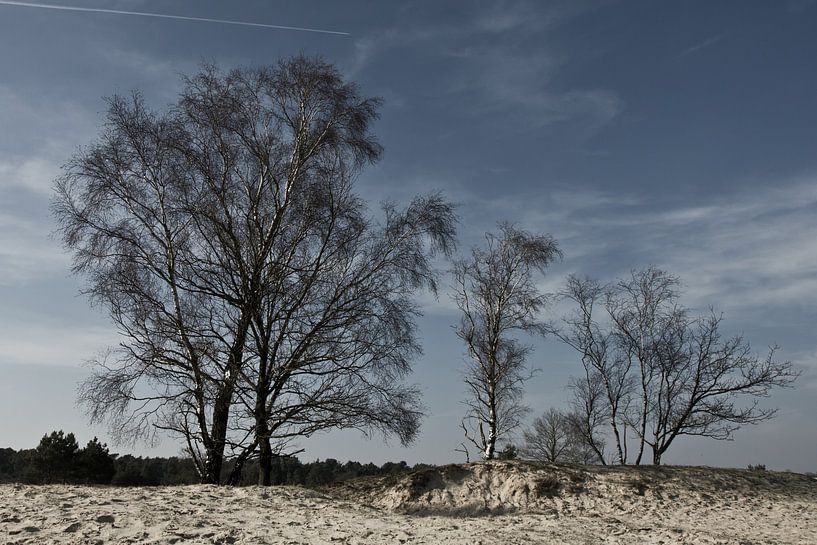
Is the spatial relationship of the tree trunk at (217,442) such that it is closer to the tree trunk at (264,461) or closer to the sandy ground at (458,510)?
the tree trunk at (264,461)

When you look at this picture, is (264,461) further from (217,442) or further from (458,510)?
(458,510)

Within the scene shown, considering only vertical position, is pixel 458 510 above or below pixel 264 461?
below

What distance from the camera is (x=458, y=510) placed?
13.4 metres

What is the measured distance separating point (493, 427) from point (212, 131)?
12.5 m

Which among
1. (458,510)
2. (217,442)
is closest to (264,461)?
(217,442)

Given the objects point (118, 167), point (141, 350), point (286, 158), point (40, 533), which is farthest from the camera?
point (286, 158)

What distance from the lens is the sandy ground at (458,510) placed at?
31.1ft

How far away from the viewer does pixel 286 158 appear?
16594mm

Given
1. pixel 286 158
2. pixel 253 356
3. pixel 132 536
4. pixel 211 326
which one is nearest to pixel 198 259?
pixel 211 326

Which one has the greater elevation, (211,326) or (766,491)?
(211,326)

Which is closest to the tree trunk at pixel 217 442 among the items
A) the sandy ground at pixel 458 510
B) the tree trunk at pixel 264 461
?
the tree trunk at pixel 264 461

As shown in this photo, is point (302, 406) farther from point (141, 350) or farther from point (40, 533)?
point (40, 533)

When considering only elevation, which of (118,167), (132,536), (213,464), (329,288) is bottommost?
(132,536)

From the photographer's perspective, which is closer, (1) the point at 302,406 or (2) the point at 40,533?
(2) the point at 40,533
